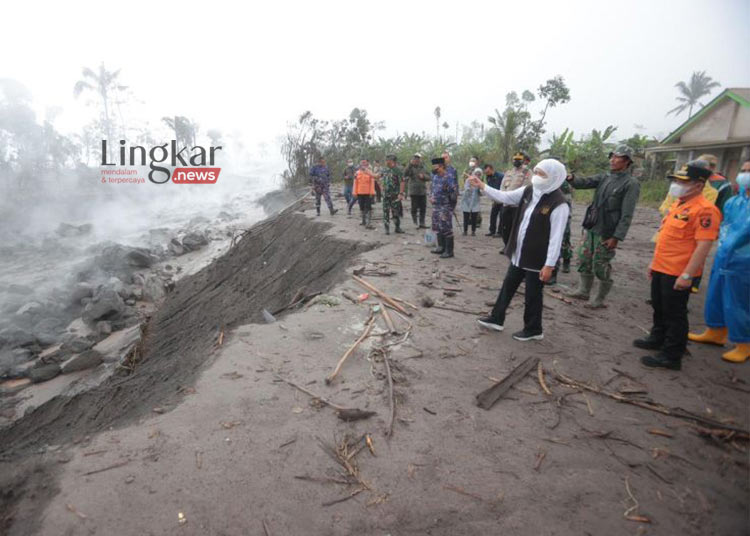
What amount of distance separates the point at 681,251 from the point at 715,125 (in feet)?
61.1

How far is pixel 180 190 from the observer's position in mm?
36438

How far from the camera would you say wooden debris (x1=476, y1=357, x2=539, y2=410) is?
3.12 meters

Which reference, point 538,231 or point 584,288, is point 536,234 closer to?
point 538,231

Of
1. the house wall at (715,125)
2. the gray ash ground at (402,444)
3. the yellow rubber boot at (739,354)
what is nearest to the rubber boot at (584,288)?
the gray ash ground at (402,444)

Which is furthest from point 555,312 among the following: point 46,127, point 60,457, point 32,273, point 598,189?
point 46,127

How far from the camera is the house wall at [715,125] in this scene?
52.9 ft

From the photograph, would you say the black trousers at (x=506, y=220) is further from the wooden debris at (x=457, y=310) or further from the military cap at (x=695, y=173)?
the military cap at (x=695, y=173)

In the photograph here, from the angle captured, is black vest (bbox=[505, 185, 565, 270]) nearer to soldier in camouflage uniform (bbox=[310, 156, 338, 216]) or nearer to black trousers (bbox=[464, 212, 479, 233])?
black trousers (bbox=[464, 212, 479, 233])

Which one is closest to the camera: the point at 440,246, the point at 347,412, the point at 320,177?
the point at 347,412

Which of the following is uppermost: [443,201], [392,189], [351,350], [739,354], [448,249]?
[392,189]

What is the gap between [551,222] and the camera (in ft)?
12.3

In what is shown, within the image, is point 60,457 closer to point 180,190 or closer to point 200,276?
point 200,276

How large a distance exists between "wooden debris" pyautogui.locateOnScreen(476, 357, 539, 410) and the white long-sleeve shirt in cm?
96

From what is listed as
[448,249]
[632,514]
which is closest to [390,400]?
[632,514]
